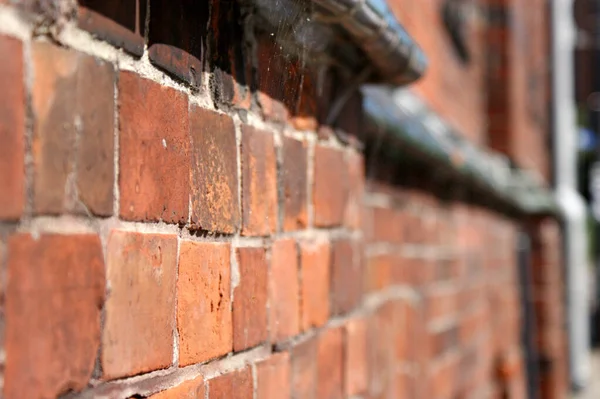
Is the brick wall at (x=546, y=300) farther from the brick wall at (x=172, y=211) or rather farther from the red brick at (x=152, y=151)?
the red brick at (x=152, y=151)

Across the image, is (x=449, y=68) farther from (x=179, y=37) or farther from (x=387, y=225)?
(x=179, y=37)

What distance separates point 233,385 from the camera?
1.13 meters

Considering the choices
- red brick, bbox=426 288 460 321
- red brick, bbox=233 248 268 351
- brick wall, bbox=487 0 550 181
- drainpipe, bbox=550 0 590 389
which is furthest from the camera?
drainpipe, bbox=550 0 590 389

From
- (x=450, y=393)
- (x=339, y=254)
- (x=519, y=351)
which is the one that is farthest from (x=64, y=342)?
(x=519, y=351)

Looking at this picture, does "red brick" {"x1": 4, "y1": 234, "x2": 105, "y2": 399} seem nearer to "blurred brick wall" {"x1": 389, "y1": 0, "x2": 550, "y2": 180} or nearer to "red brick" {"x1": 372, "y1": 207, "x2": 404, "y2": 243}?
"red brick" {"x1": 372, "y1": 207, "x2": 404, "y2": 243}

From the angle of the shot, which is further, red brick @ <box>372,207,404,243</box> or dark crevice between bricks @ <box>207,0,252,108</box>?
red brick @ <box>372,207,404,243</box>

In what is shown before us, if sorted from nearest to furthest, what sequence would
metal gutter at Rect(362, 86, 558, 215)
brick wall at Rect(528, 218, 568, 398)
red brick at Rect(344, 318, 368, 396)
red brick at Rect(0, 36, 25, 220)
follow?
1. red brick at Rect(0, 36, 25, 220)
2. red brick at Rect(344, 318, 368, 396)
3. metal gutter at Rect(362, 86, 558, 215)
4. brick wall at Rect(528, 218, 568, 398)

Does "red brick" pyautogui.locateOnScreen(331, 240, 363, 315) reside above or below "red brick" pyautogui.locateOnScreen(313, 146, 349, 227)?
below

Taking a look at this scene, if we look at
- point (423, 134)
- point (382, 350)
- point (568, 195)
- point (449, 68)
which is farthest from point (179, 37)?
point (568, 195)

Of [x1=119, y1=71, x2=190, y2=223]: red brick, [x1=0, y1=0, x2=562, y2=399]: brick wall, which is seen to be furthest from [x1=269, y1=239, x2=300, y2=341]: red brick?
[x1=119, y1=71, x2=190, y2=223]: red brick

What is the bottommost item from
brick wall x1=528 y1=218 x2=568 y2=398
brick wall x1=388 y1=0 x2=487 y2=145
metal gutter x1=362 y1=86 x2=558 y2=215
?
brick wall x1=528 y1=218 x2=568 y2=398

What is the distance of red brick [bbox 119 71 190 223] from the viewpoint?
85 cm

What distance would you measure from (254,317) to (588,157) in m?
15.0

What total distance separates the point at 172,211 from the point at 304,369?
1.81 ft
